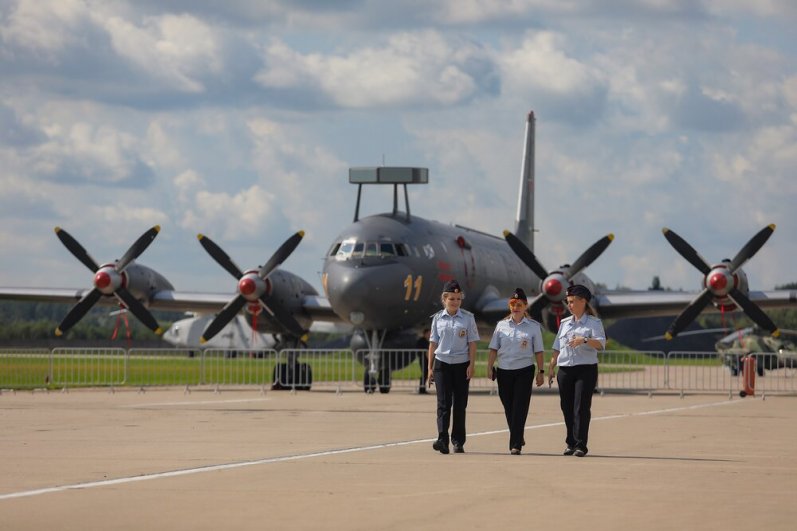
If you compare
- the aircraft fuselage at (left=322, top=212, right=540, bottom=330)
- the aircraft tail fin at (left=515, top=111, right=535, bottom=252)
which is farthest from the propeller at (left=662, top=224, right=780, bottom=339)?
the aircraft tail fin at (left=515, top=111, right=535, bottom=252)

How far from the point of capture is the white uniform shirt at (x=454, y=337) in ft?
47.4

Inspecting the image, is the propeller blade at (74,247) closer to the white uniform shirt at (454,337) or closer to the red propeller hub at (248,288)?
the red propeller hub at (248,288)

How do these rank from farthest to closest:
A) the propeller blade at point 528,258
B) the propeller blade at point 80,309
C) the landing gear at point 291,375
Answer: the propeller blade at point 80,309, the propeller blade at point 528,258, the landing gear at point 291,375

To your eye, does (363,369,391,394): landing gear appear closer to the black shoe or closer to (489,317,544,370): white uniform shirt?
(489,317,544,370): white uniform shirt

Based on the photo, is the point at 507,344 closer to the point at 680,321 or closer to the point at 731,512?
the point at 731,512

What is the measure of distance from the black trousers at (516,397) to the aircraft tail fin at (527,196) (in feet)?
106

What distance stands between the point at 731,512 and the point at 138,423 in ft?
38.2

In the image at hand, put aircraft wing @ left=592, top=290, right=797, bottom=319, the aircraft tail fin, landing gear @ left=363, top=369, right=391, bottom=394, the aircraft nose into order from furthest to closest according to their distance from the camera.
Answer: the aircraft tail fin → aircraft wing @ left=592, top=290, right=797, bottom=319 → the aircraft nose → landing gear @ left=363, top=369, right=391, bottom=394

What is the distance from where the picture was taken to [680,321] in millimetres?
33719

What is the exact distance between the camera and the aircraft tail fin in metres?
47.1

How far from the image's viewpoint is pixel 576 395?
14016mm

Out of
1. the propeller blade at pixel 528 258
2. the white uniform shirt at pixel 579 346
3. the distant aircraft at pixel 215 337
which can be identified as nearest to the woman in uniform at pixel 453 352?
the white uniform shirt at pixel 579 346

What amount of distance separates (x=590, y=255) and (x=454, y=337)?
2077 centimetres

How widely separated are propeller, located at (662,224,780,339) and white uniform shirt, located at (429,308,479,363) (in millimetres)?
19088
